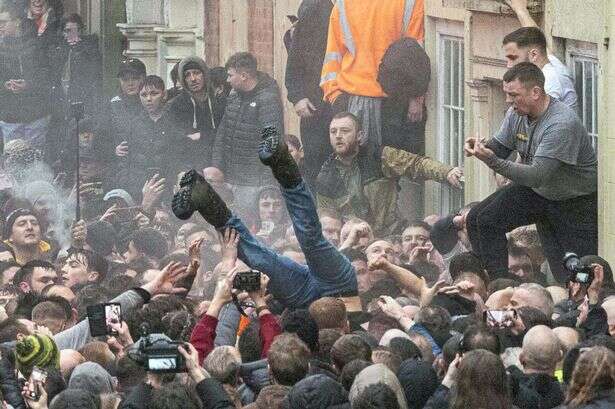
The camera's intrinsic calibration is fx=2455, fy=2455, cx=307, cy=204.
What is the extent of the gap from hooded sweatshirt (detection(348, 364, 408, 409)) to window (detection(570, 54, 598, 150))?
263 inches

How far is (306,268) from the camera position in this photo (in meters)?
14.4

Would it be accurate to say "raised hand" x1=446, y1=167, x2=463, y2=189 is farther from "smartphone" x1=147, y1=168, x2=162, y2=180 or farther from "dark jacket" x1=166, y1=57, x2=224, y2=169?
"smartphone" x1=147, y1=168, x2=162, y2=180

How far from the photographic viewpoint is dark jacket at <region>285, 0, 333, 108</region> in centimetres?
2134

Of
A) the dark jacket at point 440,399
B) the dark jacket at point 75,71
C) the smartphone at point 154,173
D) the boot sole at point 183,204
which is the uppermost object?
the dark jacket at point 75,71

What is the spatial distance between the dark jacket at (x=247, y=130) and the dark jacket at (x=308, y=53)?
A: 0.21 m

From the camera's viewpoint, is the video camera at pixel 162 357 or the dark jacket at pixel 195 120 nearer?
the video camera at pixel 162 357

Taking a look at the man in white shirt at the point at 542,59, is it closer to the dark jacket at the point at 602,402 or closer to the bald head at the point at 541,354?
the bald head at the point at 541,354

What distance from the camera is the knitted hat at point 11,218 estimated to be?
21625 mm

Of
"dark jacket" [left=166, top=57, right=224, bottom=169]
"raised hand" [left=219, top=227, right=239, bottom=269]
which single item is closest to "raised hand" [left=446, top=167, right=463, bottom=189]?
"dark jacket" [left=166, top=57, right=224, bottom=169]

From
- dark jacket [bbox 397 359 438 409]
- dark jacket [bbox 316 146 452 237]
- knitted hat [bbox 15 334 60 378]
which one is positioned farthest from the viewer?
dark jacket [bbox 316 146 452 237]

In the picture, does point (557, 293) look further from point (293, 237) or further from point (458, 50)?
point (293, 237)

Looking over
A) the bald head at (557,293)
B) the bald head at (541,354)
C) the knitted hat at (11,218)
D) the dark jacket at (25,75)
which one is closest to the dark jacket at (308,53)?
the knitted hat at (11,218)

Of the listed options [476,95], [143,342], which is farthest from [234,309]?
[476,95]

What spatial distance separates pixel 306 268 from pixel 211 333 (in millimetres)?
2016
